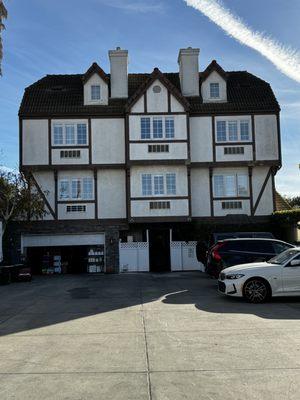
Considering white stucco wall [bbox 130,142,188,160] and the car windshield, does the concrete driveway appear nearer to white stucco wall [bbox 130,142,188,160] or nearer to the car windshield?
the car windshield

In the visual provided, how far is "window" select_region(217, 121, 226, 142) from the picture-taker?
30.9 m

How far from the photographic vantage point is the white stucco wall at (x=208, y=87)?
31.6m

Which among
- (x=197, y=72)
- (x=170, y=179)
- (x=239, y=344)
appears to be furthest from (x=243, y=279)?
(x=197, y=72)

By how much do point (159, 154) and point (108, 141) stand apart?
3190 mm

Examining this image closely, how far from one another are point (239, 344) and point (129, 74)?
A: 27918 millimetres

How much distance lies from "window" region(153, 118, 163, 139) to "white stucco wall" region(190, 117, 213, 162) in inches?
78.5

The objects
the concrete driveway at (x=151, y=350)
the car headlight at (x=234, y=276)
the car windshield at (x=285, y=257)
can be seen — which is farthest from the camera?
the car windshield at (x=285, y=257)

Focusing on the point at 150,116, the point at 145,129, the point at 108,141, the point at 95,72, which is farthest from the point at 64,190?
the point at 95,72

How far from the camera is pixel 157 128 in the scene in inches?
1187

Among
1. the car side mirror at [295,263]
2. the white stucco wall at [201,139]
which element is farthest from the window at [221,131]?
the car side mirror at [295,263]

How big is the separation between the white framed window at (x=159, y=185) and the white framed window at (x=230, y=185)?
323 cm

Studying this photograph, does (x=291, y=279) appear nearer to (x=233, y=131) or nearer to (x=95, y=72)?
(x=233, y=131)

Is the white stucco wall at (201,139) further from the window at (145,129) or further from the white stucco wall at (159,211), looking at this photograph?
the white stucco wall at (159,211)

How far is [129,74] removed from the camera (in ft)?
112
